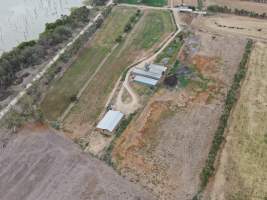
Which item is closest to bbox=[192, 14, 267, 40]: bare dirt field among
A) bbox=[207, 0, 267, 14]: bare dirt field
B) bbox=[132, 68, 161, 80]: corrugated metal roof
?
bbox=[207, 0, 267, 14]: bare dirt field

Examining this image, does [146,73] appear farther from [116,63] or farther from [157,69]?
[116,63]

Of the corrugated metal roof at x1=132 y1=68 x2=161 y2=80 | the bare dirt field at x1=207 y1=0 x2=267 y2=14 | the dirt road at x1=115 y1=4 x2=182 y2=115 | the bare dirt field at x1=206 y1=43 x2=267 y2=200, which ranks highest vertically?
the bare dirt field at x1=207 y1=0 x2=267 y2=14

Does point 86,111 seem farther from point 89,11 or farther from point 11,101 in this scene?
point 89,11

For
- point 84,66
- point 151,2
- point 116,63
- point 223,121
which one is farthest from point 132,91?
point 151,2

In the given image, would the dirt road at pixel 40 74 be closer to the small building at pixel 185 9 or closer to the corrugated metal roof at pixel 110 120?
the corrugated metal roof at pixel 110 120

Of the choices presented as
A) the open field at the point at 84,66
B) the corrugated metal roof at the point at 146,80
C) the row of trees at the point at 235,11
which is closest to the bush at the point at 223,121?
the row of trees at the point at 235,11

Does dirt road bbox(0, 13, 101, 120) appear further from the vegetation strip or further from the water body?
the vegetation strip
